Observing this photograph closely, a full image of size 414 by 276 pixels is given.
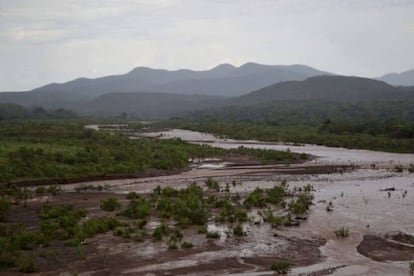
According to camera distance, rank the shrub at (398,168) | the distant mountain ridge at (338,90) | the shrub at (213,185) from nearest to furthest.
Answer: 1. the shrub at (213,185)
2. the shrub at (398,168)
3. the distant mountain ridge at (338,90)

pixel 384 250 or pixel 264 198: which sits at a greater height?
pixel 264 198

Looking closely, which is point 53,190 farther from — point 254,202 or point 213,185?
point 254,202

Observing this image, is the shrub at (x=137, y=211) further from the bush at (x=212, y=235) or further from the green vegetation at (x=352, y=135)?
the green vegetation at (x=352, y=135)

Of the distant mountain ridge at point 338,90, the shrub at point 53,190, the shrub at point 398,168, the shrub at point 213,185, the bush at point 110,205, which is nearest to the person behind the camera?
the bush at point 110,205

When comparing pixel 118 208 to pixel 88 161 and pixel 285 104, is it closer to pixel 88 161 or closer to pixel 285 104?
pixel 88 161

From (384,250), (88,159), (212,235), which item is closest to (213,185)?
(212,235)

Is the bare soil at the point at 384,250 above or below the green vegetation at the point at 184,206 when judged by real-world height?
below

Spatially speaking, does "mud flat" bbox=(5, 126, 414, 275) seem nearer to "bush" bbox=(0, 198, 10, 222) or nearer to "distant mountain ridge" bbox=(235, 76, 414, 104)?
"bush" bbox=(0, 198, 10, 222)

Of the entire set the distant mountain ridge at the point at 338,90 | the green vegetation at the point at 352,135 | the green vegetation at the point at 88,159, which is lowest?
the green vegetation at the point at 88,159

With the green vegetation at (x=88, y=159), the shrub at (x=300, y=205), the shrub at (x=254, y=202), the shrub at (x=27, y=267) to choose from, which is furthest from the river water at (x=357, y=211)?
the green vegetation at (x=88, y=159)
